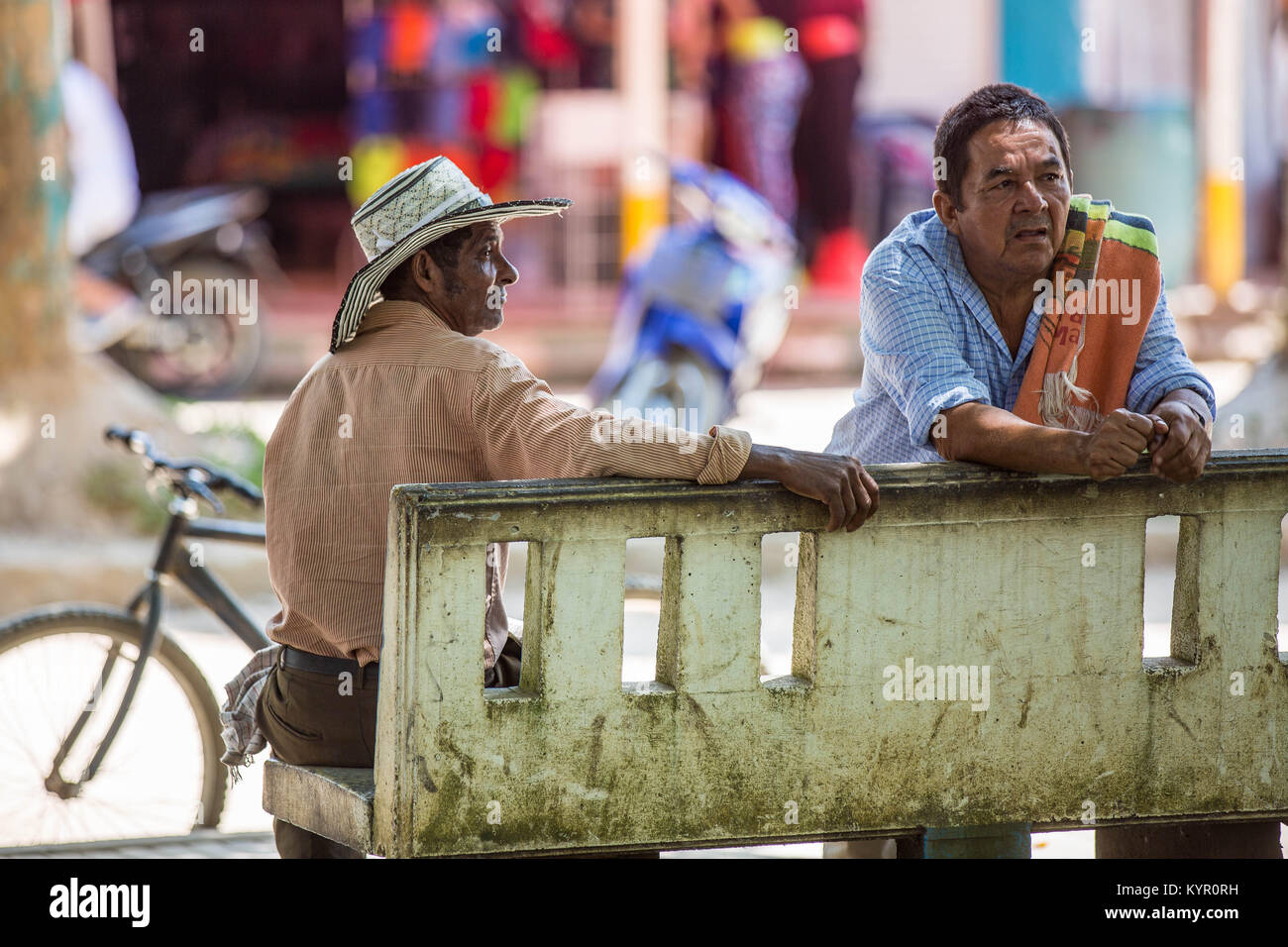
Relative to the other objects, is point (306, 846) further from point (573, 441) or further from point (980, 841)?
point (980, 841)

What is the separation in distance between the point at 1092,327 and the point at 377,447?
4.60ft

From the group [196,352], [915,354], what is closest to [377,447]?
[915,354]

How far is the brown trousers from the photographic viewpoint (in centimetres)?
323

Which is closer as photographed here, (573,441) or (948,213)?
(573,441)

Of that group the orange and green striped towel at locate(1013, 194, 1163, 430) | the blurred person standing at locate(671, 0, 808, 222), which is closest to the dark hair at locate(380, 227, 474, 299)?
the orange and green striped towel at locate(1013, 194, 1163, 430)

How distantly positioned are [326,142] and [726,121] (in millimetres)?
2902

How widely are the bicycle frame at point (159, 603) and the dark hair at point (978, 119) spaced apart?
1.91m

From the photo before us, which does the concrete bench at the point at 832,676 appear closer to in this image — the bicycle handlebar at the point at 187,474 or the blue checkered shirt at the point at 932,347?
the blue checkered shirt at the point at 932,347

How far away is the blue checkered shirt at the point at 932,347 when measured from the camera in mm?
3457

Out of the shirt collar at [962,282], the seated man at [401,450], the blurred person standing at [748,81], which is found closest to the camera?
the seated man at [401,450]

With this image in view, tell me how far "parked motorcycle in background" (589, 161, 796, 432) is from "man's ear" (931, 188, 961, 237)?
214 inches

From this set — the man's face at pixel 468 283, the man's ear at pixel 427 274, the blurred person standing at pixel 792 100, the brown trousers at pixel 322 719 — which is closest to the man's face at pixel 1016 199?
the man's face at pixel 468 283

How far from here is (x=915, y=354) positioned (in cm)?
347
